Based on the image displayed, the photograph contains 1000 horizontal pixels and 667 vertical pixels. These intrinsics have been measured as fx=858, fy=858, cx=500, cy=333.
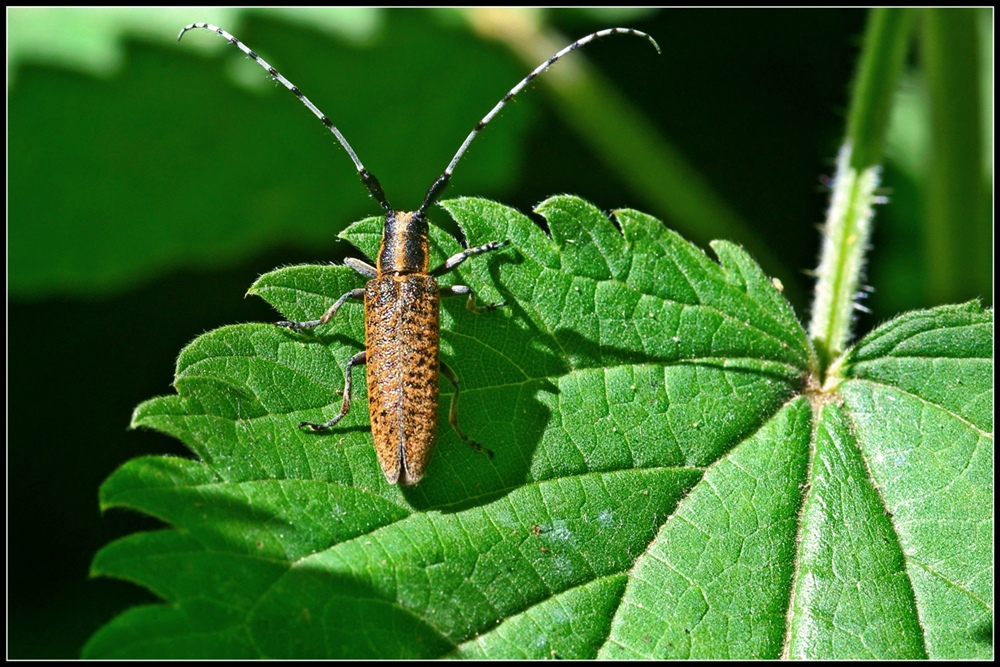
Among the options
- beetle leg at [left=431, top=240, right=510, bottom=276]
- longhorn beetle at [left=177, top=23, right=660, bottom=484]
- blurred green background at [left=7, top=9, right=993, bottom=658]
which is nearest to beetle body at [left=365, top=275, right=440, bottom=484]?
longhorn beetle at [left=177, top=23, right=660, bottom=484]

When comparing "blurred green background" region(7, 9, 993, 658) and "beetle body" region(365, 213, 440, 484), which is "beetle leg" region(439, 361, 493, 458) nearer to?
"beetle body" region(365, 213, 440, 484)

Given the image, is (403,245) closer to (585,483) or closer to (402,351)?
(402,351)

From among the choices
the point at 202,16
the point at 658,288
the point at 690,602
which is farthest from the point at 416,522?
the point at 202,16

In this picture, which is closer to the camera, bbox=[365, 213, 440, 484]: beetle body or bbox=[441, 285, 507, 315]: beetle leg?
bbox=[365, 213, 440, 484]: beetle body

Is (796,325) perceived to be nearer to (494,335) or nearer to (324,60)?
(494,335)

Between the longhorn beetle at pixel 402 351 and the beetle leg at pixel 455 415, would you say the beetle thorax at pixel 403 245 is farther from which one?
the beetle leg at pixel 455 415

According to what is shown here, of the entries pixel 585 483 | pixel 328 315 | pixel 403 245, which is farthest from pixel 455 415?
pixel 403 245

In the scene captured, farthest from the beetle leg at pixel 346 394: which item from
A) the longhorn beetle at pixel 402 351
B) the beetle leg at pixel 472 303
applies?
the beetle leg at pixel 472 303
